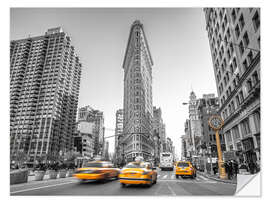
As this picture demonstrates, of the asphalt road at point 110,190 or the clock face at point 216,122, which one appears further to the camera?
the clock face at point 216,122

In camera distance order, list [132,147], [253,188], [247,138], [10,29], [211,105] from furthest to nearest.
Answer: [132,147], [211,105], [247,138], [10,29], [253,188]

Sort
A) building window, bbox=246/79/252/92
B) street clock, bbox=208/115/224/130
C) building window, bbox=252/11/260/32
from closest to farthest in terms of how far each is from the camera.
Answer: street clock, bbox=208/115/224/130 → building window, bbox=252/11/260/32 → building window, bbox=246/79/252/92

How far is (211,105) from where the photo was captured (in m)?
85.6

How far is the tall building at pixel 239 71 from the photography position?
20.4 m

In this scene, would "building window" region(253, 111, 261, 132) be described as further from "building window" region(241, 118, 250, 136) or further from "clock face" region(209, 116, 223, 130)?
"clock face" region(209, 116, 223, 130)

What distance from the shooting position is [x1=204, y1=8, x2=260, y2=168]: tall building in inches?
802

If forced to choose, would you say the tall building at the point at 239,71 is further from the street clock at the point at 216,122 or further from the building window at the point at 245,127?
the street clock at the point at 216,122

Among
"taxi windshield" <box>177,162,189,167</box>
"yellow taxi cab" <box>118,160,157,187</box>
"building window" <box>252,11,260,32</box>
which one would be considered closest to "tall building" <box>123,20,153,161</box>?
"taxi windshield" <box>177,162,189,167</box>

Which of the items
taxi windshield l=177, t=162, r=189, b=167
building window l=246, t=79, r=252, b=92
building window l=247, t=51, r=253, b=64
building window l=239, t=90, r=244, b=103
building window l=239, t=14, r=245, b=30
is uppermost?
building window l=239, t=14, r=245, b=30

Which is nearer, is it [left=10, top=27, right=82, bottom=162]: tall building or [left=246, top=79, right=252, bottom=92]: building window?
[left=246, top=79, right=252, bottom=92]: building window

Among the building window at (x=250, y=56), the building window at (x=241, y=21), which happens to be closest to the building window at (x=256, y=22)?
the building window at (x=250, y=56)
